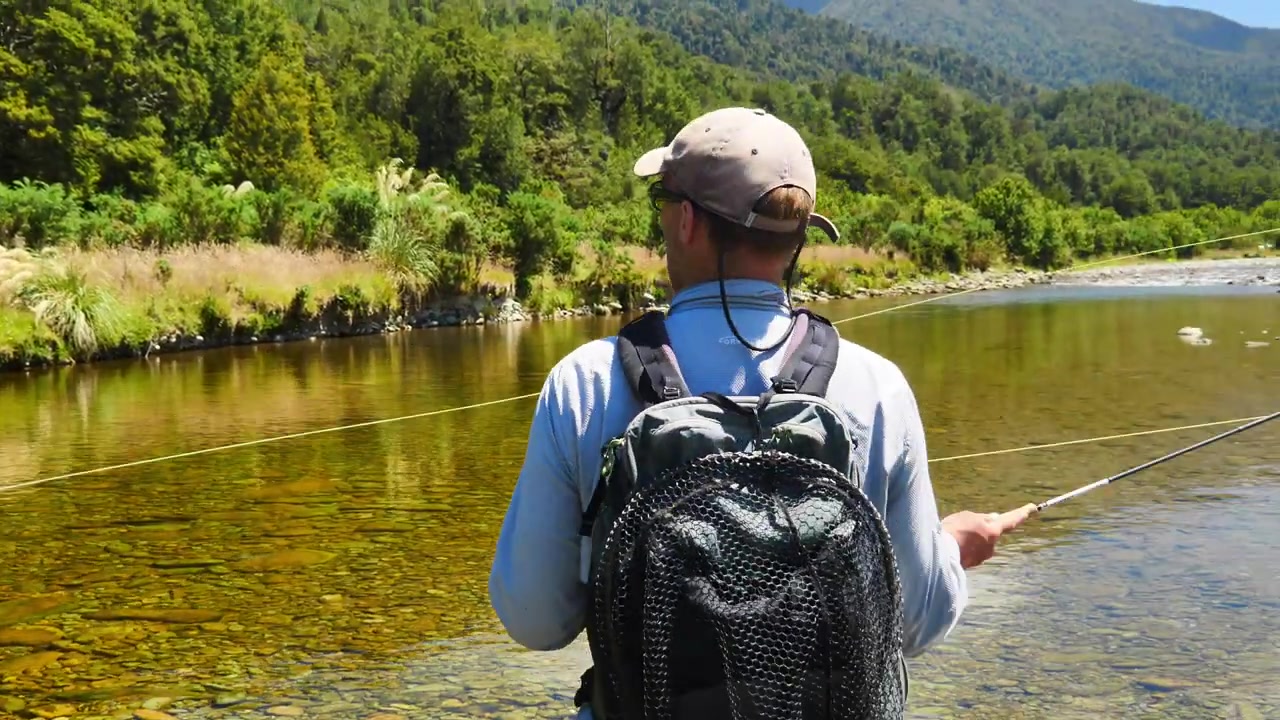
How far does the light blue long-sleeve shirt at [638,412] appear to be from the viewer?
2053 mm

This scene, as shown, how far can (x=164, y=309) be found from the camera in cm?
2198

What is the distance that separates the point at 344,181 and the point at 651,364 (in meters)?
38.1

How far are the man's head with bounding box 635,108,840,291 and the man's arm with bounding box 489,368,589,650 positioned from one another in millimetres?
330

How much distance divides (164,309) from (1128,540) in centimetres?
1844

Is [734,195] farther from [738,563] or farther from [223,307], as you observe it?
[223,307]

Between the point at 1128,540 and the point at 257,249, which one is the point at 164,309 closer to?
the point at 257,249

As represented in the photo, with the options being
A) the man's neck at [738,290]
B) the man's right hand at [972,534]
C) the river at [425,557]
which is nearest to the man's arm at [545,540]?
the man's neck at [738,290]

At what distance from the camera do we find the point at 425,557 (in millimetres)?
7312

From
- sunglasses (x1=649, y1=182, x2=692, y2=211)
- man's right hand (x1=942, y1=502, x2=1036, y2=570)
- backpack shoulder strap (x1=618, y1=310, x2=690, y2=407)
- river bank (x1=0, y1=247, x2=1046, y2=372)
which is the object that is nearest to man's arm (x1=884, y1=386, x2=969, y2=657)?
man's right hand (x1=942, y1=502, x2=1036, y2=570)

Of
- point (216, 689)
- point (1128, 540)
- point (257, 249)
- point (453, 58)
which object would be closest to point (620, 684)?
point (216, 689)

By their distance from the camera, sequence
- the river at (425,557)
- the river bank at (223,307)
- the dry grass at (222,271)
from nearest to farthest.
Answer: the river at (425,557)
the river bank at (223,307)
the dry grass at (222,271)

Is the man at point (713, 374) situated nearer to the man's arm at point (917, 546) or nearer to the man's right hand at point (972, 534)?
the man's arm at point (917, 546)

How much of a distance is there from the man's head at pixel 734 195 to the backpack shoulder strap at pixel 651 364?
0.50ft

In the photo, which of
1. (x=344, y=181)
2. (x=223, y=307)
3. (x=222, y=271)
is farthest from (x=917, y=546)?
(x=344, y=181)
